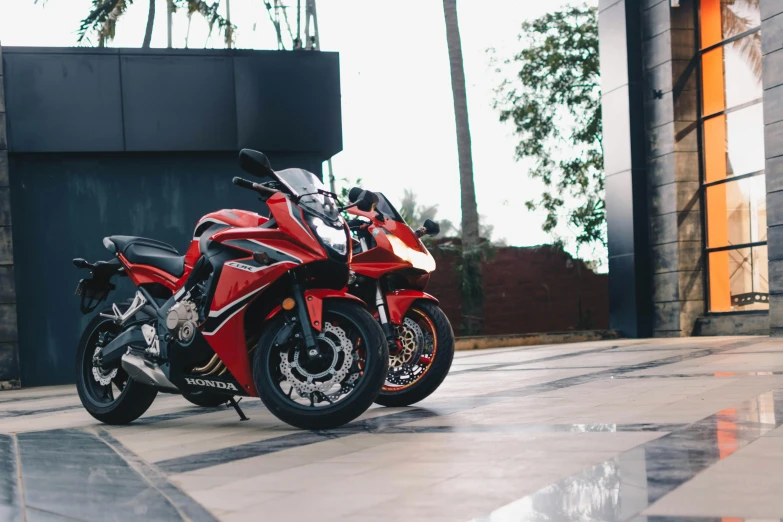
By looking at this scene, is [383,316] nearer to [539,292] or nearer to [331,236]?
[331,236]

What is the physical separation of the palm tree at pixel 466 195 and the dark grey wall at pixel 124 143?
8.95 meters

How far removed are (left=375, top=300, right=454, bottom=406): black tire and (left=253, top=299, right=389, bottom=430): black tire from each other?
1.17 meters

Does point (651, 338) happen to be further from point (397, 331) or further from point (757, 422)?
point (757, 422)

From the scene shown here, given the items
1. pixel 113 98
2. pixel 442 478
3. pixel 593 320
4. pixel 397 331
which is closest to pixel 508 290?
pixel 593 320

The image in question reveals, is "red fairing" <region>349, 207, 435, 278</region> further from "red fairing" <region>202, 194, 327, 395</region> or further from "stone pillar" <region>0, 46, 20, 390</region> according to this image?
"stone pillar" <region>0, 46, 20, 390</region>

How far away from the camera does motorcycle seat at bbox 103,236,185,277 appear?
6266 mm

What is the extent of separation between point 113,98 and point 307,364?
7307 mm

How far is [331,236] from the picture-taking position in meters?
5.24

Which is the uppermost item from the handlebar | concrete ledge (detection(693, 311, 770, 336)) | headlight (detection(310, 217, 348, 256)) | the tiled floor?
the handlebar

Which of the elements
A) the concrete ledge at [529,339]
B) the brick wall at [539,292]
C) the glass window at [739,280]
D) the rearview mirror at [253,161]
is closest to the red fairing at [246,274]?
the rearview mirror at [253,161]

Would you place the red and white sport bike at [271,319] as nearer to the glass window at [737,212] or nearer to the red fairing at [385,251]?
the red fairing at [385,251]

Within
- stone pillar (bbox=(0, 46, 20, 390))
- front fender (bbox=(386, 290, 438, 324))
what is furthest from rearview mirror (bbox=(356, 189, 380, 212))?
stone pillar (bbox=(0, 46, 20, 390))

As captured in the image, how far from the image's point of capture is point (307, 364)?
16.8ft

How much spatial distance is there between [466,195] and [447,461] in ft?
56.4
